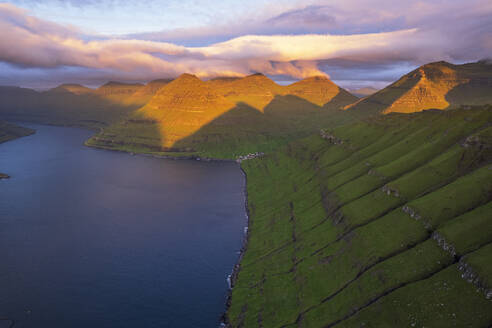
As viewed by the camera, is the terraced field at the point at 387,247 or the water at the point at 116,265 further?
the water at the point at 116,265

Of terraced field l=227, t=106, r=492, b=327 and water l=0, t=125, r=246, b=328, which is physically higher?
terraced field l=227, t=106, r=492, b=327

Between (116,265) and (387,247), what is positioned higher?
(387,247)

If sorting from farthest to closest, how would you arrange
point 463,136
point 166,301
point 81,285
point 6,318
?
point 463,136, point 81,285, point 166,301, point 6,318

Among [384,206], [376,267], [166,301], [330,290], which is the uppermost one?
[384,206]

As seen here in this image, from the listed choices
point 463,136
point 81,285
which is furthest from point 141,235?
point 463,136

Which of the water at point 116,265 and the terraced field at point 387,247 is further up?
the terraced field at point 387,247

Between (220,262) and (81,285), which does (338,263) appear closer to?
(220,262)

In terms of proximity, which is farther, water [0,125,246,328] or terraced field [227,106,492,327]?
water [0,125,246,328]

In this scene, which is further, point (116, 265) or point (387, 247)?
point (116, 265)
